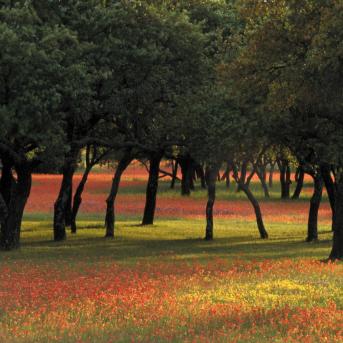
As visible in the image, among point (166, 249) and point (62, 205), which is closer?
point (166, 249)

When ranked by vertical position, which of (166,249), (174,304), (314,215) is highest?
(314,215)

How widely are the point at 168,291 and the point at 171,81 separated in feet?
59.0

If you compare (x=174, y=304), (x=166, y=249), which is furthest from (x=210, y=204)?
(x=174, y=304)

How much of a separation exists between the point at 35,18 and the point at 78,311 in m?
17.0

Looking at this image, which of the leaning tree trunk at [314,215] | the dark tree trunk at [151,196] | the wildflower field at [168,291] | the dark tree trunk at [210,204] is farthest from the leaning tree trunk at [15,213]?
the dark tree trunk at [151,196]

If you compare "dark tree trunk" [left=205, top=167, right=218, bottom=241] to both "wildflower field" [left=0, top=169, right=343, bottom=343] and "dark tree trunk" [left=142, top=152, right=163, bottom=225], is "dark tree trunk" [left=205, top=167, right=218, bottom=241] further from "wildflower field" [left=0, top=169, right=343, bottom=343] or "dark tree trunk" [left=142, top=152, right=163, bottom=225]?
"dark tree trunk" [left=142, top=152, right=163, bottom=225]

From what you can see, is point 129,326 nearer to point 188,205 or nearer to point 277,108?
point 277,108

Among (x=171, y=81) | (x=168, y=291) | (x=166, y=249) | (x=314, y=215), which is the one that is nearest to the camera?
(x=168, y=291)

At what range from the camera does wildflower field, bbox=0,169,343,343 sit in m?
13.0

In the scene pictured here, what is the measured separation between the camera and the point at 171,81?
34625 mm

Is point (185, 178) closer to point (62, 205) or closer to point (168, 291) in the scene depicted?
point (62, 205)

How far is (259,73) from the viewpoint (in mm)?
27797

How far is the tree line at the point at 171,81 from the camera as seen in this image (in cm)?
2659

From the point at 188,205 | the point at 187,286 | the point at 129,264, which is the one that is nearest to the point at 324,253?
the point at 129,264
